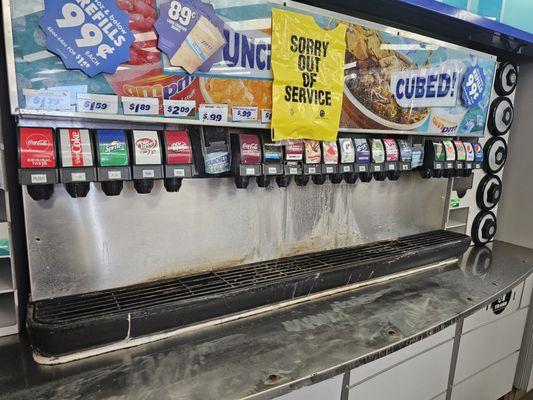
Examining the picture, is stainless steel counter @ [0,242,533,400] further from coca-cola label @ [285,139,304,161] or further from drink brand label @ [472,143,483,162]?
drink brand label @ [472,143,483,162]

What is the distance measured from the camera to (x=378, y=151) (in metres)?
1.61

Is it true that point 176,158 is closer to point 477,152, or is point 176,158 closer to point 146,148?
point 146,148

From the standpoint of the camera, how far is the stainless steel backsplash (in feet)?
3.87

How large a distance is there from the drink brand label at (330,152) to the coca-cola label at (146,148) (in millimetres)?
635

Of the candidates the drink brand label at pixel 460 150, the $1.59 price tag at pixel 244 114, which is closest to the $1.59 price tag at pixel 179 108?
the $1.59 price tag at pixel 244 114

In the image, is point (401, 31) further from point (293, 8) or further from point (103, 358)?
point (103, 358)

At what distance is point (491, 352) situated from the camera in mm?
1937

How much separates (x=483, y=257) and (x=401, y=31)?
54.0 inches

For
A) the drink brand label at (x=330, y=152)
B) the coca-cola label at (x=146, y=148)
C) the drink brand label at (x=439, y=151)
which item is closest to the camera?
the coca-cola label at (x=146, y=148)

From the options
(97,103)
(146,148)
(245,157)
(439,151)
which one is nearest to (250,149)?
(245,157)

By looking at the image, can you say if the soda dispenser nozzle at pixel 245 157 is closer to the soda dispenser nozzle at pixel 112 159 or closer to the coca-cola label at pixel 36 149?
the soda dispenser nozzle at pixel 112 159

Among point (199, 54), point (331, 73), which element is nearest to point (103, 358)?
point (199, 54)

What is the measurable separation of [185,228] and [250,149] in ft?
1.25

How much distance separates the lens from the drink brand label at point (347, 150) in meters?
1.50
